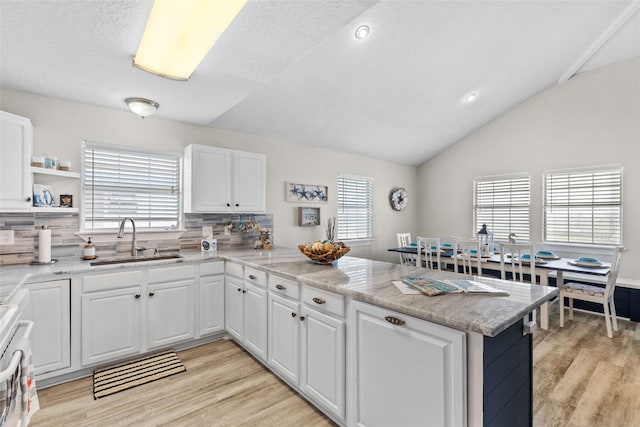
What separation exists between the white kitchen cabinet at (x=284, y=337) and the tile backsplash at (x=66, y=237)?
67.2 inches

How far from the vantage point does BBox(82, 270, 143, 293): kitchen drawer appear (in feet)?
8.02

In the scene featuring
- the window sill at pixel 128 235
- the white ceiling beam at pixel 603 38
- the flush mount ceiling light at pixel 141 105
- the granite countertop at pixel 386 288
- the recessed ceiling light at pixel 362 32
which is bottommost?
the granite countertop at pixel 386 288

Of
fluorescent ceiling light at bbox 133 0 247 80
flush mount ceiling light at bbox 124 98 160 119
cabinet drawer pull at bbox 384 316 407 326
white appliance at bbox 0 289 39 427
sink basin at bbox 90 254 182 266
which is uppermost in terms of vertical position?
fluorescent ceiling light at bbox 133 0 247 80

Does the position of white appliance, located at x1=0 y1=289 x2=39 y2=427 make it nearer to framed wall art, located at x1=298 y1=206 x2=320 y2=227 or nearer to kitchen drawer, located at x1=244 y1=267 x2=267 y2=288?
kitchen drawer, located at x1=244 y1=267 x2=267 y2=288

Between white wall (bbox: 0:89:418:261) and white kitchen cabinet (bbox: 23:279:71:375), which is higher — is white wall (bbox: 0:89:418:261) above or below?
above

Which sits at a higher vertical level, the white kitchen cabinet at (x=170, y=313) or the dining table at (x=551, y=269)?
the dining table at (x=551, y=269)

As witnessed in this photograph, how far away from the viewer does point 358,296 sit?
1.65 metres

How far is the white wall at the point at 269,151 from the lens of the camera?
9.26 ft

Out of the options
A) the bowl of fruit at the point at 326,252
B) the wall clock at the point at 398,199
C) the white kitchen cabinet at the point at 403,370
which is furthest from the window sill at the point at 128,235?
the wall clock at the point at 398,199

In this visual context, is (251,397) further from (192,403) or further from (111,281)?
(111,281)

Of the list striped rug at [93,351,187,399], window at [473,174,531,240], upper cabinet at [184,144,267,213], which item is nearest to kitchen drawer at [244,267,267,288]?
striped rug at [93,351,187,399]

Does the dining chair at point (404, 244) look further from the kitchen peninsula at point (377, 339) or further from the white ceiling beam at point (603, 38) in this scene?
the white ceiling beam at point (603, 38)

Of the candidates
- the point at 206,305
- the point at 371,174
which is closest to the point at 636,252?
the point at 371,174

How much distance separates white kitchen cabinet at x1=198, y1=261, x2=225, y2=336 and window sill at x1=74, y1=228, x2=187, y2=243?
75 centimetres
